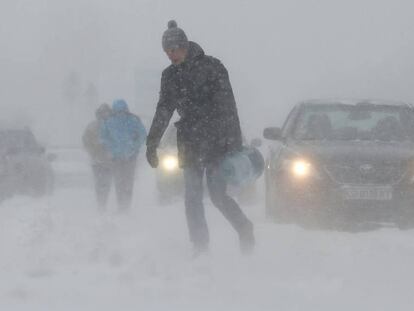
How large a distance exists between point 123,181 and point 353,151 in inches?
139

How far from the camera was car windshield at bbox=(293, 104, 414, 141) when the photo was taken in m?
9.66

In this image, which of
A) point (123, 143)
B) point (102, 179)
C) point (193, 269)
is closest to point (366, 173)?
point (193, 269)

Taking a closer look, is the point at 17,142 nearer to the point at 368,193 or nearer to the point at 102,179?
the point at 102,179

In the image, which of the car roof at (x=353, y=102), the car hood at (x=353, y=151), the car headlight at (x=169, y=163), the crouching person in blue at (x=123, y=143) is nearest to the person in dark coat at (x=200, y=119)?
the car hood at (x=353, y=151)

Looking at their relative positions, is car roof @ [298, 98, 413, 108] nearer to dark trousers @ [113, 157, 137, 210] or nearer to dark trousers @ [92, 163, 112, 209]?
dark trousers @ [113, 157, 137, 210]

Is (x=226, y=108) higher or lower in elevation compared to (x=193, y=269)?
higher

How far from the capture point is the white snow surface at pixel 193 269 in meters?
4.80

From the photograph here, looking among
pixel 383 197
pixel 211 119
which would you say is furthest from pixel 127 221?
pixel 211 119

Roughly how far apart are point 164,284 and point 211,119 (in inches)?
63.4

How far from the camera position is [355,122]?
33.9ft

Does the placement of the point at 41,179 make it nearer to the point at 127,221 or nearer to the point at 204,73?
the point at 127,221

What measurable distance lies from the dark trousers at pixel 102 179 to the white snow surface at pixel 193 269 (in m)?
2.84

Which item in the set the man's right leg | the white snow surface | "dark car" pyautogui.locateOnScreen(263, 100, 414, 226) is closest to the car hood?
"dark car" pyautogui.locateOnScreen(263, 100, 414, 226)

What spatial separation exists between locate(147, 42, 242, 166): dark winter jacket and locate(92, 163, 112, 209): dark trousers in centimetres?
510
